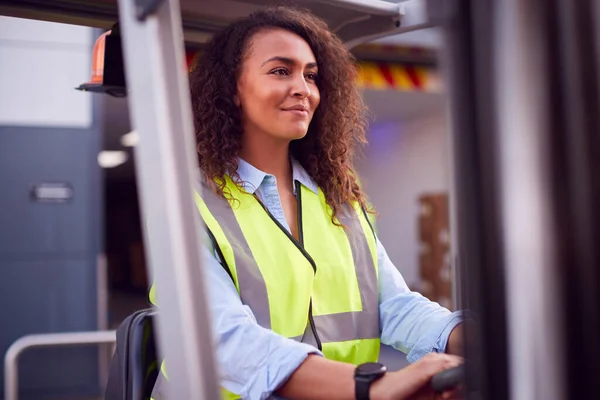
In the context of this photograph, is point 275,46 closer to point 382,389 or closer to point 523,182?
point 382,389

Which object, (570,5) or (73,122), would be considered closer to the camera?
(570,5)

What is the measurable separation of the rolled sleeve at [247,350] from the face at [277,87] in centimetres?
41

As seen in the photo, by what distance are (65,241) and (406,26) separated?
3.89 metres

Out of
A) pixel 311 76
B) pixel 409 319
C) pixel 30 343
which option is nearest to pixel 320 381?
pixel 409 319

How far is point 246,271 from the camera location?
1.47 meters

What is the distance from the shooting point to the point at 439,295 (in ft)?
26.3

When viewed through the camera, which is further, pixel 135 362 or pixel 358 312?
pixel 358 312

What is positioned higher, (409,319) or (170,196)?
(170,196)

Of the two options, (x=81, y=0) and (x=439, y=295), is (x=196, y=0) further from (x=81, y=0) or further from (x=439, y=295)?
(x=439, y=295)

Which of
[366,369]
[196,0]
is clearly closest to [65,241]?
[196,0]

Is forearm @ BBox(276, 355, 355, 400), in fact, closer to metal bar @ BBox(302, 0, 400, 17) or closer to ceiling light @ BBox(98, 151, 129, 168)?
metal bar @ BBox(302, 0, 400, 17)

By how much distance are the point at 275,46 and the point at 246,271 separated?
0.56 m

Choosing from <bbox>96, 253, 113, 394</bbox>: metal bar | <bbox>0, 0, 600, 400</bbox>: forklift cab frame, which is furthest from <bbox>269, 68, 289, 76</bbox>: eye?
<bbox>96, 253, 113, 394</bbox>: metal bar

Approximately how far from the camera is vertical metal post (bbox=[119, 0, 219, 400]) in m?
0.88
